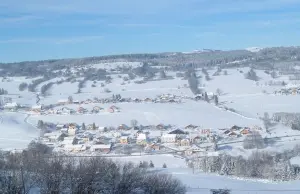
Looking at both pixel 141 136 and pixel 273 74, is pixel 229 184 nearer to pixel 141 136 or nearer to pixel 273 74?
pixel 141 136

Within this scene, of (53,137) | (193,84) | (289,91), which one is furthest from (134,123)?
(193,84)

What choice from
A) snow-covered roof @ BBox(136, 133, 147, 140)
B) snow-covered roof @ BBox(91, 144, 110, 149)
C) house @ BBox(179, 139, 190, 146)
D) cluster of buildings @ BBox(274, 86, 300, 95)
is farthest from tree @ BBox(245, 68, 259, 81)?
snow-covered roof @ BBox(91, 144, 110, 149)

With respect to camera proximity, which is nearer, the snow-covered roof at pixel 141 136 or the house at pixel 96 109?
the snow-covered roof at pixel 141 136

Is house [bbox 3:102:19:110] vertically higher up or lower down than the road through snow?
higher up

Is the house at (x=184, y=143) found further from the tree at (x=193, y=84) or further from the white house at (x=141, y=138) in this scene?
the tree at (x=193, y=84)

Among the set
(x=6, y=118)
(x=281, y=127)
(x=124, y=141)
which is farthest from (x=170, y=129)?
(x=6, y=118)

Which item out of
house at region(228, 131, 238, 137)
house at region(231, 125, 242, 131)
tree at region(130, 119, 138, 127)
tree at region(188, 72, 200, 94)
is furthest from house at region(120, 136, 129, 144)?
tree at region(188, 72, 200, 94)

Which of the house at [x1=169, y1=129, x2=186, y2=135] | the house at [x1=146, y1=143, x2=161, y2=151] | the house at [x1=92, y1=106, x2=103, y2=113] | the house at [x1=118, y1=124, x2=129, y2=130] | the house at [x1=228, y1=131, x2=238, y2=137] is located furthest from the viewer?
the house at [x1=92, y1=106, x2=103, y2=113]

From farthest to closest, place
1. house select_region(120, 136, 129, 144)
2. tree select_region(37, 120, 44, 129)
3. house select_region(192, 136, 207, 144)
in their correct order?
tree select_region(37, 120, 44, 129), house select_region(120, 136, 129, 144), house select_region(192, 136, 207, 144)

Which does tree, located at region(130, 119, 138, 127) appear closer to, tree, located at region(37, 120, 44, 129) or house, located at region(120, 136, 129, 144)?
house, located at region(120, 136, 129, 144)

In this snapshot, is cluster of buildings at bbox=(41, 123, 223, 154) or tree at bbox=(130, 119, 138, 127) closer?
cluster of buildings at bbox=(41, 123, 223, 154)

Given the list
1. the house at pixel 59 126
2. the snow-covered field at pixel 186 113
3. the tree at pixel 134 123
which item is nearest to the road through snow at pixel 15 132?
the snow-covered field at pixel 186 113

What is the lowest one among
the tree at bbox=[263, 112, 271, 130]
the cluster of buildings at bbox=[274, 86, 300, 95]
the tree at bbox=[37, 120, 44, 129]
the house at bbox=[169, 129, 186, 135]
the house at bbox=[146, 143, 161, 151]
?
the house at bbox=[146, 143, 161, 151]
